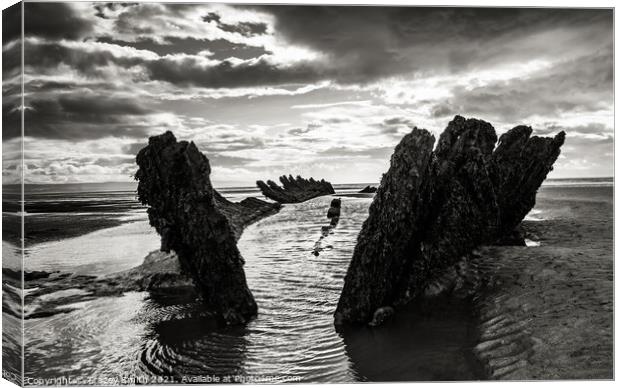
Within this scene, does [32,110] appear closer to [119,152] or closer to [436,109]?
[119,152]

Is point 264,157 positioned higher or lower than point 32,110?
lower

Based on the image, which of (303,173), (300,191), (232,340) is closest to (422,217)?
(303,173)

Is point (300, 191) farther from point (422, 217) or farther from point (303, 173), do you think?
point (422, 217)

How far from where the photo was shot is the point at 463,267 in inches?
319

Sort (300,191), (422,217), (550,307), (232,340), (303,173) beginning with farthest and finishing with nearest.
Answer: (300,191) → (303,173) → (422,217) → (550,307) → (232,340)

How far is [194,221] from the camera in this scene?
654 cm

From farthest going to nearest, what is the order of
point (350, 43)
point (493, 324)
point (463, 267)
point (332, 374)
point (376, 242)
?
point (463, 267) → point (350, 43) → point (376, 242) → point (493, 324) → point (332, 374)

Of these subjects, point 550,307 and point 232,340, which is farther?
point 550,307

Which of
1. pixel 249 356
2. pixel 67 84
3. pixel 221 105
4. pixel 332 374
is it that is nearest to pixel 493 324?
pixel 332 374

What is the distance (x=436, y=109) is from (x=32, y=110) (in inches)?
254

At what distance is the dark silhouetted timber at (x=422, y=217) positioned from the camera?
6867 mm

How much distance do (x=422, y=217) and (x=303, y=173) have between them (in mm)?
2652

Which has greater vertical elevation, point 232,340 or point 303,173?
point 303,173

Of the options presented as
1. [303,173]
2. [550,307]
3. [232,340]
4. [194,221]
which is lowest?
[232,340]
